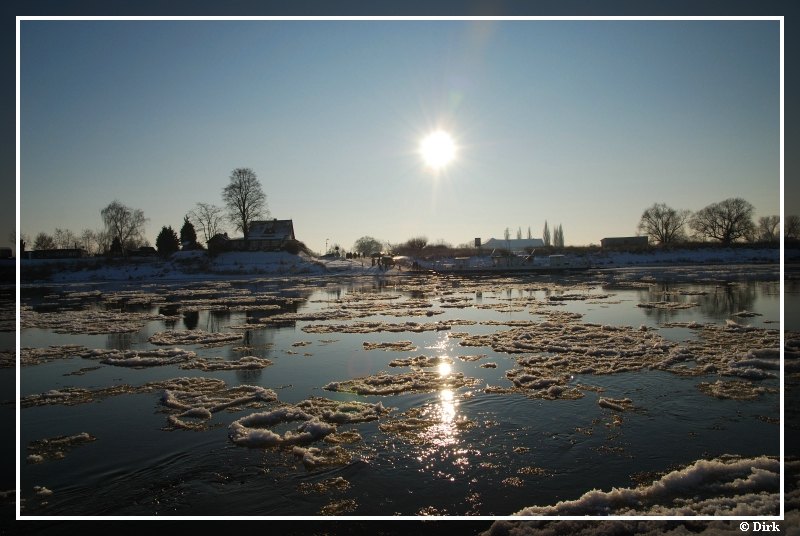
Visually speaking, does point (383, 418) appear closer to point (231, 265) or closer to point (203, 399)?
point (203, 399)

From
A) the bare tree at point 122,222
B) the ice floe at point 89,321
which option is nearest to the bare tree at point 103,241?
the bare tree at point 122,222

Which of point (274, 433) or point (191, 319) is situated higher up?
point (191, 319)

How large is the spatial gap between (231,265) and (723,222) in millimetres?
67585

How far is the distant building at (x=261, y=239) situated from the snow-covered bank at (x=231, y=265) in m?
3.15

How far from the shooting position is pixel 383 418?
7.88 metres

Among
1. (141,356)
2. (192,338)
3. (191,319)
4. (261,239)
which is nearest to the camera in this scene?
(141,356)

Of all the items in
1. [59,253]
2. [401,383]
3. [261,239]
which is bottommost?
[401,383]

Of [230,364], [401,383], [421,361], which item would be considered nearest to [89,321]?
[230,364]

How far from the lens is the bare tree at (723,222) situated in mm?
63203

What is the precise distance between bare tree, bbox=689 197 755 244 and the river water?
2225 inches

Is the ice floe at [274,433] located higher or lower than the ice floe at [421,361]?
lower

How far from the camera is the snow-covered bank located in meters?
60.8

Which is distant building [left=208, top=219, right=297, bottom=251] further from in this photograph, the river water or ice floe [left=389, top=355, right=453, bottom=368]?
ice floe [left=389, top=355, right=453, bottom=368]

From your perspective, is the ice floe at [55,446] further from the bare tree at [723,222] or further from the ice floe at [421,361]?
the bare tree at [723,222]
